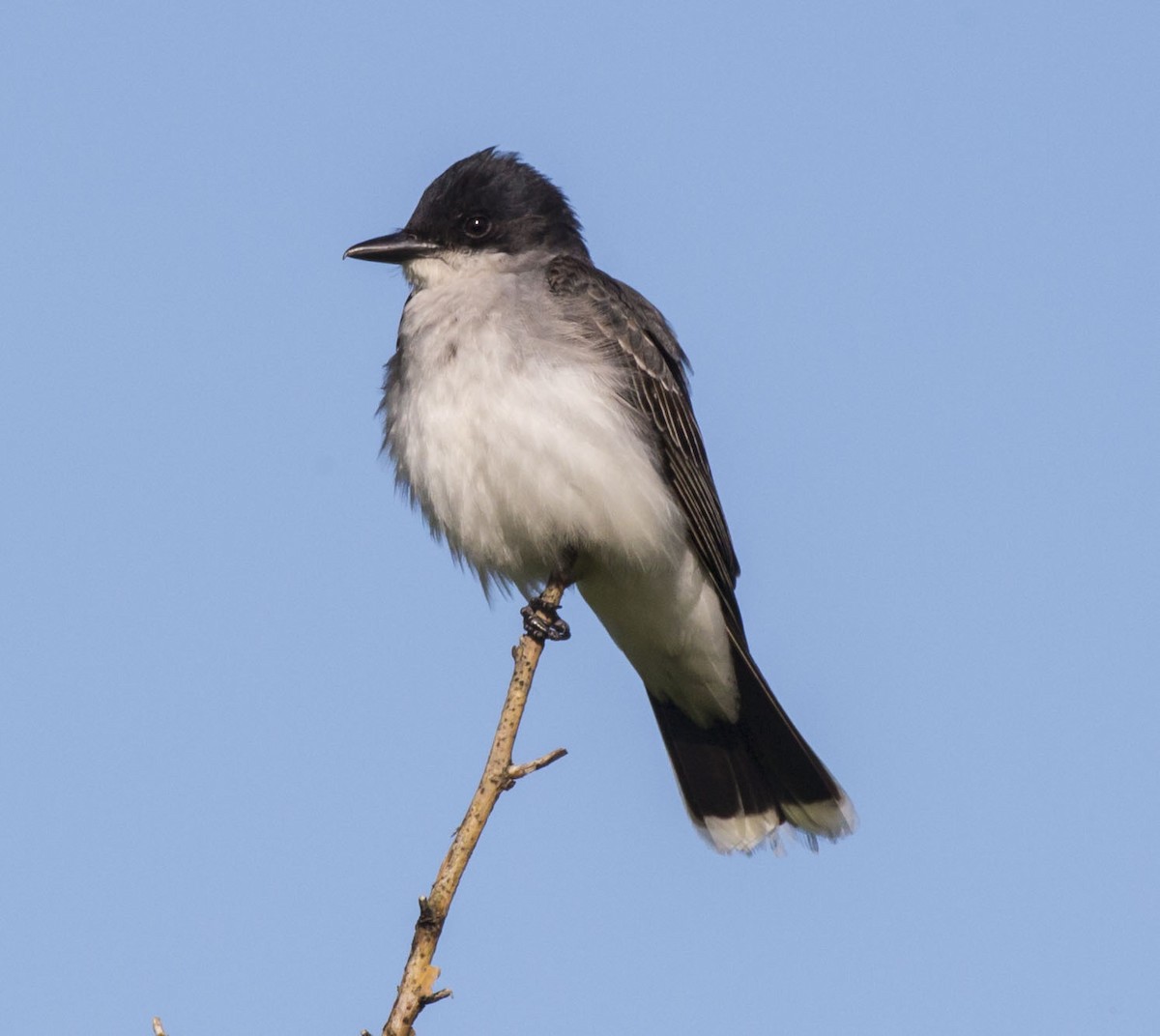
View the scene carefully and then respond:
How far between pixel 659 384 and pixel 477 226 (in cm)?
→ 113

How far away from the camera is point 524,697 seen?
527 cm

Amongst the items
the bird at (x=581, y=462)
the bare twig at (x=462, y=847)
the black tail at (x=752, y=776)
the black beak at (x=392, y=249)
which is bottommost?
the bare twig at (x=462, y=847)

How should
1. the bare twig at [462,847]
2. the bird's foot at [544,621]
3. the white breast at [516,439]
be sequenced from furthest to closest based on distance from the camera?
the white breast at [516,439], the bird's foot at [544,621], the bare twig at [462,847]

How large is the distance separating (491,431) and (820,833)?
2.40 meters

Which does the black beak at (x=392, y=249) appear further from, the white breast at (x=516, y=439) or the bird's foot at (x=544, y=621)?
the bird's foot at (x=544, y=621)

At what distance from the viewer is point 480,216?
305 inches

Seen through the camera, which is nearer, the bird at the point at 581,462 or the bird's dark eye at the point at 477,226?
the bird at the point at 581,462

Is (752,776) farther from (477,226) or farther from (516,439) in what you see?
(477,226)

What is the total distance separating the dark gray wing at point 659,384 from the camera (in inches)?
283

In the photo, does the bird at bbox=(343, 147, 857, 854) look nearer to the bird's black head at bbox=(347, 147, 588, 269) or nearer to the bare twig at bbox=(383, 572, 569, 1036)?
the bird's black head at bbox=(347, 147, 588, 269)

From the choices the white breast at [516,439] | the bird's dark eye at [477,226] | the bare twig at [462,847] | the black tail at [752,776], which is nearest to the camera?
the bare twig at [462,847]

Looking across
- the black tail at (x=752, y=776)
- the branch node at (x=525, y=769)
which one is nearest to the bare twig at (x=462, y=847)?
the branch node at (x=525, y=769)

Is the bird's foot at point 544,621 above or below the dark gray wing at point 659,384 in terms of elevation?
below

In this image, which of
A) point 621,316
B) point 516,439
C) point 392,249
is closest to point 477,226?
point 392,249
